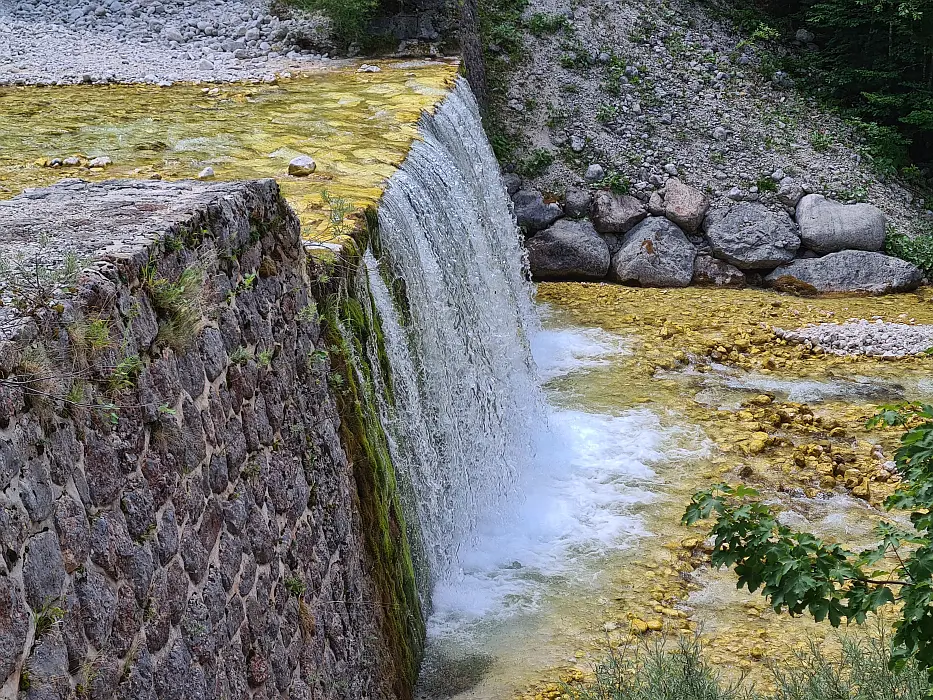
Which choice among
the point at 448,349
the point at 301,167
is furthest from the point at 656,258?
the point at 301,167

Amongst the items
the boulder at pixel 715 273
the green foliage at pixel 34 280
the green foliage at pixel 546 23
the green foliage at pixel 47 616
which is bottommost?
the boulder at pixel 715 273

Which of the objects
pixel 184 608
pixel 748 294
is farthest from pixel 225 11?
pixel 184 608

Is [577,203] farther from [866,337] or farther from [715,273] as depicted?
[866,337]

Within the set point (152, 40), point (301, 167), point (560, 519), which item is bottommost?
point (560, 519)

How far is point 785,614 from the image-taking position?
4.71 m

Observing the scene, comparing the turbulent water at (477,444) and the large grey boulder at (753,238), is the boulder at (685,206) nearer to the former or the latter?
the large grey boulder at (753,238)

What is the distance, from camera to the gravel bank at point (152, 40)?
8.64 m

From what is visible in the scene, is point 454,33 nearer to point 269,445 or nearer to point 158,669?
point 269,445

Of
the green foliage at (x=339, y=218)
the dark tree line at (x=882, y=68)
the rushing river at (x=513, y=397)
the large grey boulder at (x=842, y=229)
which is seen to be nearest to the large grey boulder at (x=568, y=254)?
the rushing river at (x=513, y=397)

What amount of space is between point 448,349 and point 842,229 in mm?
6437

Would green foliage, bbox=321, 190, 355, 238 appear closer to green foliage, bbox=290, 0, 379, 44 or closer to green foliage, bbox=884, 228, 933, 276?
green foliage, bbox=290, 0, 379, 44

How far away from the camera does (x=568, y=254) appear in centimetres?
1027

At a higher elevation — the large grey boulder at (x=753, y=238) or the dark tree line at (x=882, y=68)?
the dark tree line at (x=882, y=68)

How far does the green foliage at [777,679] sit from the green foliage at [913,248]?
6864mm
